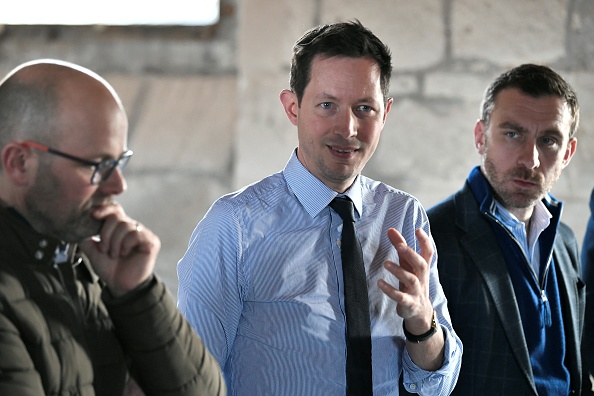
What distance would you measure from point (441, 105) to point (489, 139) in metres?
0.89

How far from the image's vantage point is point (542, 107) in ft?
8.48

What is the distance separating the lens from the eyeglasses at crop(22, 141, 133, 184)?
1296 millimetres

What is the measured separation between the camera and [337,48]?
1994 millimetres

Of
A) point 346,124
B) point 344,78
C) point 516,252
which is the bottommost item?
point 516,252

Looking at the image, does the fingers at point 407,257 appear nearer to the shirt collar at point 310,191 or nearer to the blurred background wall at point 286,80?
the shirt collar at point 310,191

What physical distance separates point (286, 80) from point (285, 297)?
172 centimetres

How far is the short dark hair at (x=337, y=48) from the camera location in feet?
6.54

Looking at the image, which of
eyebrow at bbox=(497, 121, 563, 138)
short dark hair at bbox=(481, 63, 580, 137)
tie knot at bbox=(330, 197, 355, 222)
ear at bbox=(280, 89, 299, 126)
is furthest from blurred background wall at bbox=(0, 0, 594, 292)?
tie knot at bbox=(330, 197, 355, 222)

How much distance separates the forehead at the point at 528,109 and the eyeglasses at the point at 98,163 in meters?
1.52

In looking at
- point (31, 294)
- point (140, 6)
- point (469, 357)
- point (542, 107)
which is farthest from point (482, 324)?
point (140, 6)

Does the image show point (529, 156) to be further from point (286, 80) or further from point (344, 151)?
point (286, 80)

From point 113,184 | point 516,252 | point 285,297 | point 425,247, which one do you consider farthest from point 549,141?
point 113,184

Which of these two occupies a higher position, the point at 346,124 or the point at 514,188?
the point at 346,124

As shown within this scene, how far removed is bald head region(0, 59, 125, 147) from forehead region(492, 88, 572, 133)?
5.02 feet
